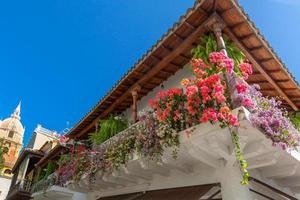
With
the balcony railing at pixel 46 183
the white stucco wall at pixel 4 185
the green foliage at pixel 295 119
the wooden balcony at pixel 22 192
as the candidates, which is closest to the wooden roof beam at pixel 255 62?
the green foliage at pixel 295 119

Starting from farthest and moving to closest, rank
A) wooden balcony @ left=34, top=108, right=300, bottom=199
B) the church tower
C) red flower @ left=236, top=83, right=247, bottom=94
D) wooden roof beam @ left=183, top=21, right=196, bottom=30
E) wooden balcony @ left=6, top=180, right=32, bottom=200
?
the church tower → wooden balcony @ left=6, top=180, right=32, bottom=200 → wooden roof beam @ left=183, top=21, right=196, bottom=30 → wooden balcony @ left=34, top=108, right=300, bottom=199 → red flower @ left=236, top=83, right=247, bottom=94

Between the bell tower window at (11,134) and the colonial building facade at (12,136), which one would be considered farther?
the bell tower window at (11,134)

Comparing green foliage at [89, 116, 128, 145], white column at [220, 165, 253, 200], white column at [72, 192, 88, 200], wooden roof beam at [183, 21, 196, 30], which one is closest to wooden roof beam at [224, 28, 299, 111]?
wooden roof beam at [183, 21, 196, 30]

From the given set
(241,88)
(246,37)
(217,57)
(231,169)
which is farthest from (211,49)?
(231,169)

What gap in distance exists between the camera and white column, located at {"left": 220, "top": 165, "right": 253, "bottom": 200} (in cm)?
572

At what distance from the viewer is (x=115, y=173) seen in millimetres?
8438

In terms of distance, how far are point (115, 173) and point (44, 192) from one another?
7216 mm

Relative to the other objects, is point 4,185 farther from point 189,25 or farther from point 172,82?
point 189,25

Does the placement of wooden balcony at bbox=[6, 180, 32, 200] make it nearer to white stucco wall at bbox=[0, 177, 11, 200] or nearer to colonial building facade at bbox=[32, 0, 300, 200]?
colonial building facade at bbox=[32, 0, 300, 200]

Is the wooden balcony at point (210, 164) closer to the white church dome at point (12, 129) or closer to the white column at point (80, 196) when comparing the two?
the white column at point (80, 196)

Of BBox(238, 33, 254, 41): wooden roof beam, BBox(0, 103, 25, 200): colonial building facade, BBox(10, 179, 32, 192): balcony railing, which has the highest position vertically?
BBox(0, 103, 25, 200): colonial building facade

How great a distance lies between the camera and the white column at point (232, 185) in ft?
18.8

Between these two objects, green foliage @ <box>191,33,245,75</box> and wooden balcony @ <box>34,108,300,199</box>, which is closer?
wooden balcony @ <box>34,108,300,199</box>

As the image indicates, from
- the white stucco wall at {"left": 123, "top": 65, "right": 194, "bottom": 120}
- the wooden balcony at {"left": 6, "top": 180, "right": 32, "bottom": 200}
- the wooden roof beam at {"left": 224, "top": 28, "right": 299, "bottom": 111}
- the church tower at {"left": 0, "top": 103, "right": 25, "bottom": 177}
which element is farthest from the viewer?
the church tower at {"left": 0, "top": 103, "right": 25, "bottom": 177}
